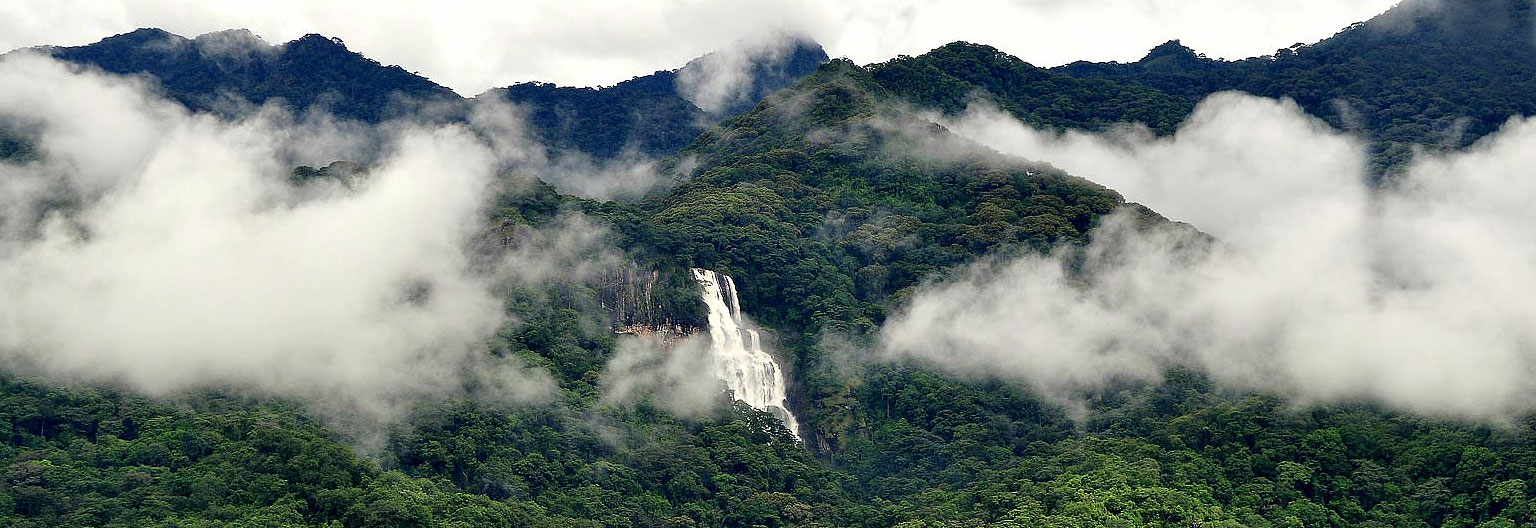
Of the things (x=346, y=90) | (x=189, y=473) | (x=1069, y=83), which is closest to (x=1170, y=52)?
(x=1069, y=83)

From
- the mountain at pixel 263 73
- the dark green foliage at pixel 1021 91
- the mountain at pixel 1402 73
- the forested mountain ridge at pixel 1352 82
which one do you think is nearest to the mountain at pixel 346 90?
the mountain at pixel 263 73

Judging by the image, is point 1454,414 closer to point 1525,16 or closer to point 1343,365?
point 1343,365

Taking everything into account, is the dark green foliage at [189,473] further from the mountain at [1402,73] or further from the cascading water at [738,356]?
the mountain at [1402,73]

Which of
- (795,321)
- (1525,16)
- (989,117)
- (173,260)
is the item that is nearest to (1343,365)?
(795,321)

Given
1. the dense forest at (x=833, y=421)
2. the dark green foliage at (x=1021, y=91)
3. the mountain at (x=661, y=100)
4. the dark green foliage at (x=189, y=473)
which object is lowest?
the dark green foliage at (x=189, y=473)

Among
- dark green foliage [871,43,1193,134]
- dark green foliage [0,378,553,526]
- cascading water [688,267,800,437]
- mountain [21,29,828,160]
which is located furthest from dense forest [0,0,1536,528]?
mountain [21,29,828,160]

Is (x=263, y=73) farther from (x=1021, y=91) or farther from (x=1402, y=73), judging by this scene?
(x=1402, y=73)

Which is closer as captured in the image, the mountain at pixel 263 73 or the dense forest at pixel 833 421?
the dense forest at pixel 833 421
